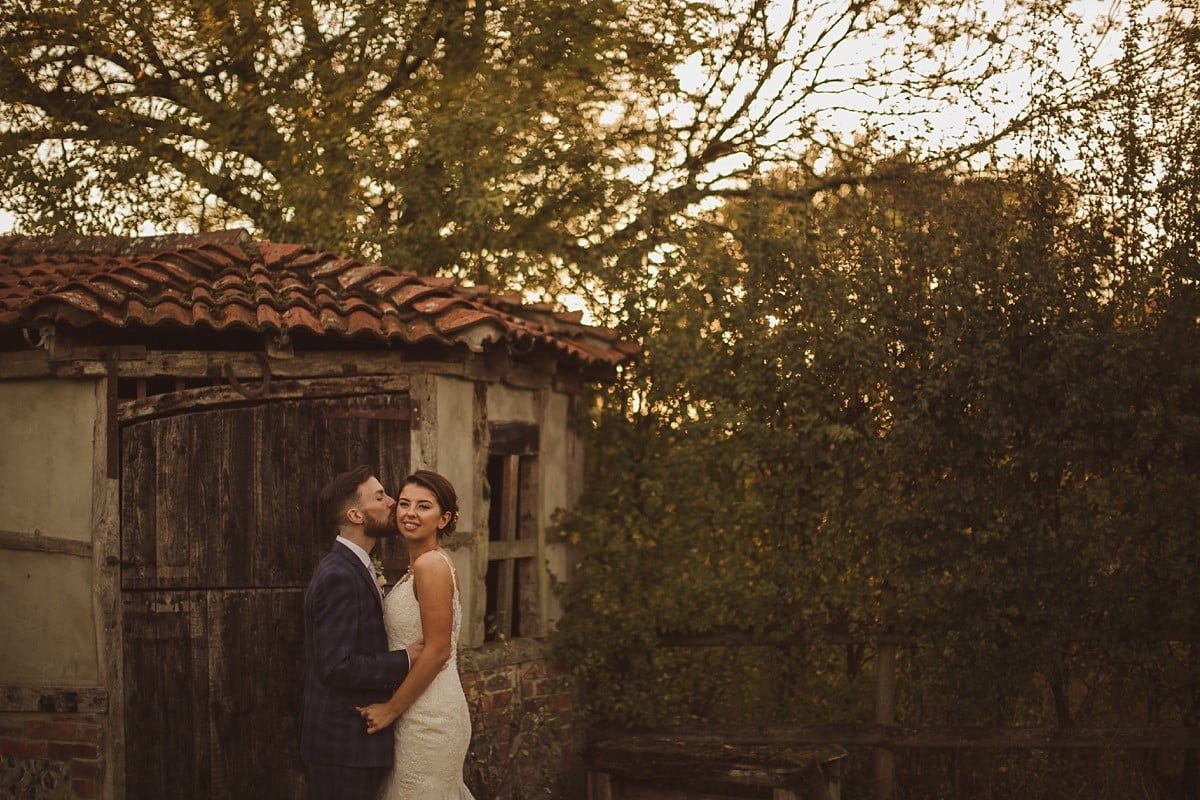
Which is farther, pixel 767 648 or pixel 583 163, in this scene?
pixel 583 163

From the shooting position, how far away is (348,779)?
4.89 metres

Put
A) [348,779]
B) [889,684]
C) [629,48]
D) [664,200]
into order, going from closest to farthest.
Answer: [348,779]
[889,684]
[664,200]
[629,48]

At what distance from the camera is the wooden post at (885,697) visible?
846 cm

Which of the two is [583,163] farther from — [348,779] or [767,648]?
[348,779]

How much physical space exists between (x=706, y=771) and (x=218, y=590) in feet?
10.2

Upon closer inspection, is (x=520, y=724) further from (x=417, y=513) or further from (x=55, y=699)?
(x=417, y=513)

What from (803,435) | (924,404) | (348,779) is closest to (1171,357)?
(924,404)

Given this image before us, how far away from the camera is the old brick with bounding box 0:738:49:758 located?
714 cm

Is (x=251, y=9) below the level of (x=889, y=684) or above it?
above

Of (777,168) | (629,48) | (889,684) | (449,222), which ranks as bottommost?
(889,684)

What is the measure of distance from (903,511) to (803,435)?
0.86 metres

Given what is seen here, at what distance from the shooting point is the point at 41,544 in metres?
7.20

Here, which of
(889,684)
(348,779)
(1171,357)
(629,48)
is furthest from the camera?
(629,48)

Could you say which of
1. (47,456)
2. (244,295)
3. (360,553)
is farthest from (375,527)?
(47,456)
